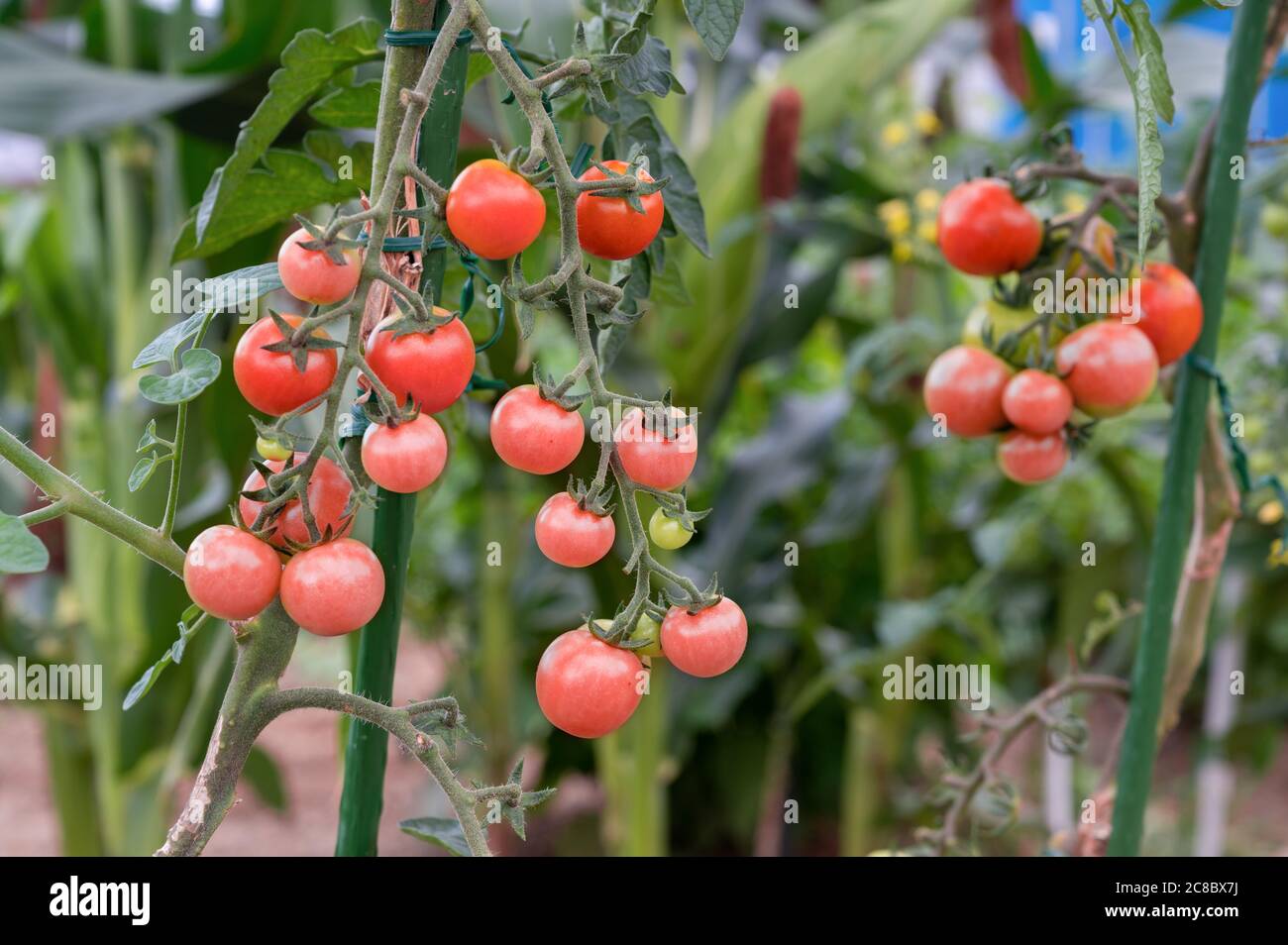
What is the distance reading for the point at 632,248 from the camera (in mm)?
404

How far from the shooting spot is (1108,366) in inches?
23.5

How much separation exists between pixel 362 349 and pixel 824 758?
1.90 m

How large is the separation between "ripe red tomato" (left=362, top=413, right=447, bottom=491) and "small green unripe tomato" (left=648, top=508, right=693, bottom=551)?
0.08 m

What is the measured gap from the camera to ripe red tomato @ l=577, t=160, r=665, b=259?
39cm

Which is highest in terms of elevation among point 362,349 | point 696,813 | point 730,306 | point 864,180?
point 864,180

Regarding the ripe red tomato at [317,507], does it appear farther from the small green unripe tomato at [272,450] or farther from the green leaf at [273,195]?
the green leaf at [273,195]

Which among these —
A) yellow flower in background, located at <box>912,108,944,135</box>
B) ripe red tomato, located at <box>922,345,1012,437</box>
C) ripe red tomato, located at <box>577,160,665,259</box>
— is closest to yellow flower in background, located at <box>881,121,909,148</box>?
yellow flower in background, located at <box>912,108,944,135</box>

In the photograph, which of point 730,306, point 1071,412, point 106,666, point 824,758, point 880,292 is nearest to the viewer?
point 1071,412

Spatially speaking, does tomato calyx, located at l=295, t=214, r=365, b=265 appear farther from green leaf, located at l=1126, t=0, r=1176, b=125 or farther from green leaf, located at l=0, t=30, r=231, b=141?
green leaf, located at l=0, t=30, r=231, b=141

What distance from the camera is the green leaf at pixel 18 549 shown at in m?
0.33

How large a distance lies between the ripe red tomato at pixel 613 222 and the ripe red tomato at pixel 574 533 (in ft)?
0.30

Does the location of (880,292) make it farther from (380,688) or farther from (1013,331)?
(380,688)

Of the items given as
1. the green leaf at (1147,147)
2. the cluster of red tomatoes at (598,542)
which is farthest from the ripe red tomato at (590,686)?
the green leaf at (1147,147)
